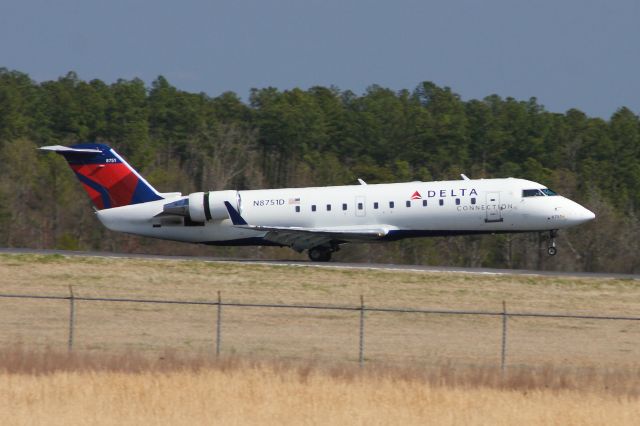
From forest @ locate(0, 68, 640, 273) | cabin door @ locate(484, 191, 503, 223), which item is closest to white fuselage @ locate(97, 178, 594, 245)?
cabin door @ locate(484, 191, 503, 223)

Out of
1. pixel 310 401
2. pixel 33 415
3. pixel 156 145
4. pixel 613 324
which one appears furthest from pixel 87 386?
pixel 156 145

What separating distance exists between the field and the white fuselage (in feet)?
5.56

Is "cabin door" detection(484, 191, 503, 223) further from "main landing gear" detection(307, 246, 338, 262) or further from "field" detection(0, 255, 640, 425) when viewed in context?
"main landing gear" detection(307, 246, 338, 262)

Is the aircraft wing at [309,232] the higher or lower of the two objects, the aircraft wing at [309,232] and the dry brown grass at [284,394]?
the higher

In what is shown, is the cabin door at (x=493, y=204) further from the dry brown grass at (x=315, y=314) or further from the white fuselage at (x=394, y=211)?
the dry brown grass at (x=315, y=314)

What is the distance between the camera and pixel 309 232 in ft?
136

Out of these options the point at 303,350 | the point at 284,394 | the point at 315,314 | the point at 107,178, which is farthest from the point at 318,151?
the point at 284,394

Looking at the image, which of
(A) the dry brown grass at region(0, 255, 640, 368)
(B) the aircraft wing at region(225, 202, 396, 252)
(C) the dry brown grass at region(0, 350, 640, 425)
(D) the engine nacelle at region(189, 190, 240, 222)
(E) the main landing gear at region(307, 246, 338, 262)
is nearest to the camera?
(C) the dry brown grass at region(0, 350, 640, 425)

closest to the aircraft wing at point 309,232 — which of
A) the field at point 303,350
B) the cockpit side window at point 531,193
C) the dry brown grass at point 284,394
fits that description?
the field at point 303,350

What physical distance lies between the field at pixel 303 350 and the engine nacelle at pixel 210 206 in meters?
1.70

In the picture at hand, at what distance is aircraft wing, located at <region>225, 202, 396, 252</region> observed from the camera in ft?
135

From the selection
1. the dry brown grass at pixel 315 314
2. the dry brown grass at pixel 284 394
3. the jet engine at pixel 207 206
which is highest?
the jet engine at pixel 207 206

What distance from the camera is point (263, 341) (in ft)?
90.8

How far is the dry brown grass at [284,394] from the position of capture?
1838 centimetres
